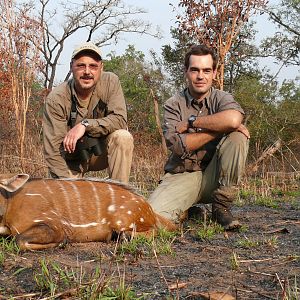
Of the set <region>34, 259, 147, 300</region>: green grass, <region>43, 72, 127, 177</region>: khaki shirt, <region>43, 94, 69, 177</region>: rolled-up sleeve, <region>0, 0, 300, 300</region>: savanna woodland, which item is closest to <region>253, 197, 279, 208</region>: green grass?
<region>0, 0, 300, 300</region>: savanna woodland

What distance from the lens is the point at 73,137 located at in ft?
15.9

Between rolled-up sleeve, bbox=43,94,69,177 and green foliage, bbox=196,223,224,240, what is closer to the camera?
green foliage, bbox=196,223,224,240

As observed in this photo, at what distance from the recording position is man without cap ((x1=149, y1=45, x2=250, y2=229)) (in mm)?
4496

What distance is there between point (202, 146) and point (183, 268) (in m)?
1.86

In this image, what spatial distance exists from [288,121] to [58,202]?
11.4m

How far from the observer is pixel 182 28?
9453 millimetres

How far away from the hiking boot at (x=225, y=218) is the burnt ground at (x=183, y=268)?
0.08 meters

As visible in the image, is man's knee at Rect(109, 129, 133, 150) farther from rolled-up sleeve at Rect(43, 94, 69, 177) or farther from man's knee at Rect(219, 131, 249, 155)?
man's knee at Rect(219, 131, 249, 155)

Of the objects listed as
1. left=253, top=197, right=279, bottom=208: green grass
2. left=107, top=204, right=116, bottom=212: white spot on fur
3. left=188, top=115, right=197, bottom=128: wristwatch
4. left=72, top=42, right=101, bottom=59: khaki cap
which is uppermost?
left=72, top=42, right=101, bottom=59: khaki cap

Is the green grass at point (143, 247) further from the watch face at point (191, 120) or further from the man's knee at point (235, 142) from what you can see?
the watch face at point (191, 120)

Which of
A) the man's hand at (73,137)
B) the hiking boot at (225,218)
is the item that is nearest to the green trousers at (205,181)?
the hiking boot at (225,218)

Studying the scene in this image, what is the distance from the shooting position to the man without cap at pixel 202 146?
14.8 ft

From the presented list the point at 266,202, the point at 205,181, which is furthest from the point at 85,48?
the point at 266,202

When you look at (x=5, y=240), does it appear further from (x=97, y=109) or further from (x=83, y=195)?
(x=97, y=109)
